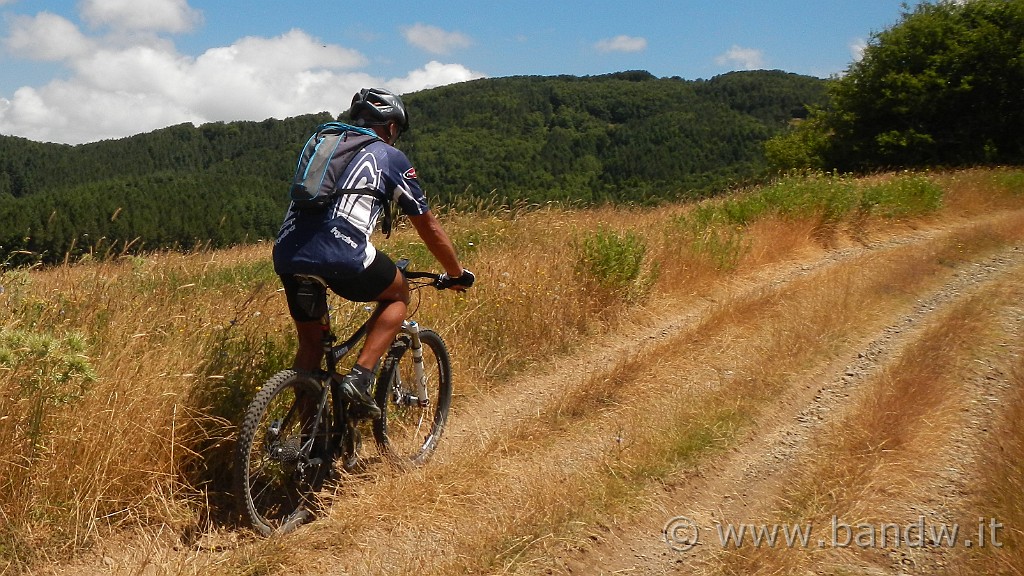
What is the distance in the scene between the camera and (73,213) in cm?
4834

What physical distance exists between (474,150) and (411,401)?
399ft

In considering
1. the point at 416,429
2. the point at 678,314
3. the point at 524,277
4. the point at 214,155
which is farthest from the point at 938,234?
the point at 214,155

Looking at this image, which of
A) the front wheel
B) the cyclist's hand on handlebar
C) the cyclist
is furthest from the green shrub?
the cyclist

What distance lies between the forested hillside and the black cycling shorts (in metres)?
39.4

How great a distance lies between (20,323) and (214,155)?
18788 cm

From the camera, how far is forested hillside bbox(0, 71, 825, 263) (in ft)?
203

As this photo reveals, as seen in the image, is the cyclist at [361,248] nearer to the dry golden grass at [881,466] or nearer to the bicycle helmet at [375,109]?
the bicycle helmet at [375,109]

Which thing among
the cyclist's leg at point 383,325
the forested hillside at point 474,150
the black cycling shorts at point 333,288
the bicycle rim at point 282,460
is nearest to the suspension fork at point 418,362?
the cyclist's leg at point 383,325

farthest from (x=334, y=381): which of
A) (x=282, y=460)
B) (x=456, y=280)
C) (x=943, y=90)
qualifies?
(x=943, y=90)

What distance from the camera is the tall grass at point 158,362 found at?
3105mm

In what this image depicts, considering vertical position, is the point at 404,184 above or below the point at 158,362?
above

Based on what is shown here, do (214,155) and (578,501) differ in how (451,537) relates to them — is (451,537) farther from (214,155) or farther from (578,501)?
(214,155)

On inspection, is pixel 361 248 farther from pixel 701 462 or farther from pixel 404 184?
pixel 701 462

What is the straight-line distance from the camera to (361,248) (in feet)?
11.4
